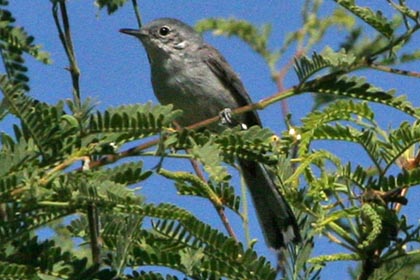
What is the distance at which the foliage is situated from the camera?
1.87m

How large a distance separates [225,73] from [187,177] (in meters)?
3.01

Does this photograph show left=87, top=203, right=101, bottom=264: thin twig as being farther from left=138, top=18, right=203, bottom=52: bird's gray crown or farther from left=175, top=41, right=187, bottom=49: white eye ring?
left=175, top=41, right=187, bottom=49: white eye ring

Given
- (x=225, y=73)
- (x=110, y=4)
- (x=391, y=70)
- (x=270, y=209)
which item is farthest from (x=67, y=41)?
(x=225, y=73)

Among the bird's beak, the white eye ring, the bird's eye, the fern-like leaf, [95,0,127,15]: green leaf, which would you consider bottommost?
the fern-like leaf

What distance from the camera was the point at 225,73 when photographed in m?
5.40

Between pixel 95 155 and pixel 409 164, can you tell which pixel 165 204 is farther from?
pixel 409 164

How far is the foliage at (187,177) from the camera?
1.87m

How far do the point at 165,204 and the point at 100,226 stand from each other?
1.06ft

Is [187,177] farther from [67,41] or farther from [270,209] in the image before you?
[270,209]

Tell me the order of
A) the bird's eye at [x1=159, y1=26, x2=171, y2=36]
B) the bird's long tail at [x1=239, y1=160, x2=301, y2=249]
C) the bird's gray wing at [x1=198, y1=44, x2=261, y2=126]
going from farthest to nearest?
the bird's eye at [x1=159, y1=26, x2=171, y2=36] → the bird's gray wing at [x1=198, y1=44, x2=261, y2=126] → the bird's long tail at [x1=239, y1=160, x2=301, y2=249]

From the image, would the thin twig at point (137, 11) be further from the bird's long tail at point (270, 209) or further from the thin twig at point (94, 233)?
the thin twig at point (94, 233)

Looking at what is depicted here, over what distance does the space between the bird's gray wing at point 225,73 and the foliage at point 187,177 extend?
2.42m

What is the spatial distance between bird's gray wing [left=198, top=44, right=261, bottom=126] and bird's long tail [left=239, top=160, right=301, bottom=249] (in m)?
1.25

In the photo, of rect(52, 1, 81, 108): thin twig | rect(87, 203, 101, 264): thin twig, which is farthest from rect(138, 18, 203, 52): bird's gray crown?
rect(87, 203, 101, 264): thin twig
